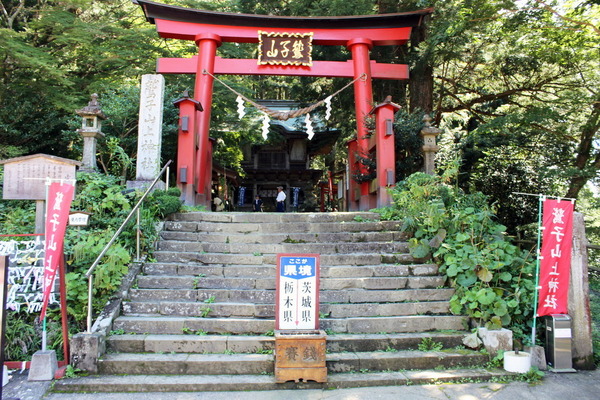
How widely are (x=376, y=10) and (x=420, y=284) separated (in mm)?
→ 11505

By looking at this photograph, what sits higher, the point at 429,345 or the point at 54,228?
the point at 54,228

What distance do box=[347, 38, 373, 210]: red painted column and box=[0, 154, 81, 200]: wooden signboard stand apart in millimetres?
7171

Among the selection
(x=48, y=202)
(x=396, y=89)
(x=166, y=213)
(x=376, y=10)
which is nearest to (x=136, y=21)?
(x=376, y=10)

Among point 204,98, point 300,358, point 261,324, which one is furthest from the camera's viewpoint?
point 204,98

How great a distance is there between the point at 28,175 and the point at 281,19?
782 cm

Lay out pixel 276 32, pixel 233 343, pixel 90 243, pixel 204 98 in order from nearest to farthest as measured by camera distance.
A: pixel 233 343
pixel 90 243
pixel 204 98
pixel 276 32

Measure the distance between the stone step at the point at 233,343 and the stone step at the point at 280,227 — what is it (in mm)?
2716

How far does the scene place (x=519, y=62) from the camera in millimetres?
11805

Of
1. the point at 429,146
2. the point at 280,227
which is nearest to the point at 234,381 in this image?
the point at 280,227

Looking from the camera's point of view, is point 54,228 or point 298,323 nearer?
point 298,323

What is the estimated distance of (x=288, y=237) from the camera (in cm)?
729

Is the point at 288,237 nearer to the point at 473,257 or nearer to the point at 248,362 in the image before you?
the point at 248,362

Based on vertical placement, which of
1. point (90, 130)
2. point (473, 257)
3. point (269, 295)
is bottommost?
point (269, 295)

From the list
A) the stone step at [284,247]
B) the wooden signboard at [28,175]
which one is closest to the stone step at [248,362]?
the stone step at [284,247]
